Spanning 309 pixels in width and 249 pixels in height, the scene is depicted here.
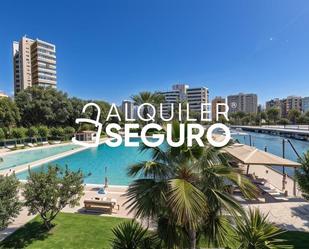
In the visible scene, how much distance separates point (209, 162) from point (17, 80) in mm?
103145

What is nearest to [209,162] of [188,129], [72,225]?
[188,129]

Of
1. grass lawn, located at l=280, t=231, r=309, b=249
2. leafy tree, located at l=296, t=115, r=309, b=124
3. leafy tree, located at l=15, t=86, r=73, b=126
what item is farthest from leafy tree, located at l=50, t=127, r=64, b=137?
leafy tree, located at l=296, t=115, r=309, b=124

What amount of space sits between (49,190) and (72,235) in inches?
74.4

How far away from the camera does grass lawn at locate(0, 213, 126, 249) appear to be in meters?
8.08

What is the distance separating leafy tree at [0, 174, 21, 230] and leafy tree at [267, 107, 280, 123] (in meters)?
113

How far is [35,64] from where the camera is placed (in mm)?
85250

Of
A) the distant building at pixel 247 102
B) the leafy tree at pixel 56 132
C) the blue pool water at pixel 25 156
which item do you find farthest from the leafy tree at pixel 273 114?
the blue pool water at pixel 25 156

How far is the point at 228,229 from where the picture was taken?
4797mm

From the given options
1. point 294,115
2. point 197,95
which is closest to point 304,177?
point 294,115

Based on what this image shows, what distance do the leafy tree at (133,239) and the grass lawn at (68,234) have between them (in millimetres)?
2970

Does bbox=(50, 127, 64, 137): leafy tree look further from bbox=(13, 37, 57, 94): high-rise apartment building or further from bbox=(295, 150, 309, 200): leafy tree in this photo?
bbox=(13, 37, 57, 94): high-rise apartment building

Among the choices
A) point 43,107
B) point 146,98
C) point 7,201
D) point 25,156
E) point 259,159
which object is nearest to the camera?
point 7,201

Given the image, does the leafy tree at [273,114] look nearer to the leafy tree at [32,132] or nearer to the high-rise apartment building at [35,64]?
the high-rise apartment building at [35,64]

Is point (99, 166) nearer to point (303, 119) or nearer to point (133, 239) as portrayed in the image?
point (133, 239)
